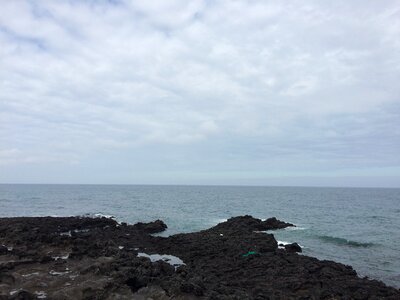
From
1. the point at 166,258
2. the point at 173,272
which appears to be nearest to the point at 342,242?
the point at 166,258

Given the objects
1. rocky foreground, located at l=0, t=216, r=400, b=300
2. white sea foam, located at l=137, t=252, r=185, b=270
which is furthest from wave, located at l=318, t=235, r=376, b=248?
white sea foam, located at l=137, t=252, r=185, b=270

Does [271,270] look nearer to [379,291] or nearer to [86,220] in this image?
[379,291]

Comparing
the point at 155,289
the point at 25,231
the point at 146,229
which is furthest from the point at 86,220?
the point at 155,289

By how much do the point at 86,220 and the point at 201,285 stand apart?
113 ft

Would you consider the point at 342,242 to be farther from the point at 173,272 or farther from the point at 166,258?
the point at 173,272

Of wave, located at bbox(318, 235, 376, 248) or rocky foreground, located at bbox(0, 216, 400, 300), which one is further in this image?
wave, located at bbox(318, 235, 376, 248)

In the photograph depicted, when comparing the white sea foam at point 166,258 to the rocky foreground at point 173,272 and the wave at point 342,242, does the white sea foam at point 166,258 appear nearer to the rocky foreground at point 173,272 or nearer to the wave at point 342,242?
the rocky foreground at point 173,272

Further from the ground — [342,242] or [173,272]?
[173,272]

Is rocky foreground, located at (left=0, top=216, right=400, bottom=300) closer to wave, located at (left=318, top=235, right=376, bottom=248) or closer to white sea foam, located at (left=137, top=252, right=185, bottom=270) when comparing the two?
Answer: white sea foam, located at (left=137, top=252, right=185, bottom=270)

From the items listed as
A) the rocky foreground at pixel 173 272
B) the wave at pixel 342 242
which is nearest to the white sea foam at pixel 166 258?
the rocky foreground at pixel 173 272

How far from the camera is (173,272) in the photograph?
21000 mm

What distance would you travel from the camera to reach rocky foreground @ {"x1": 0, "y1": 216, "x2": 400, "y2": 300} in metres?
16.9

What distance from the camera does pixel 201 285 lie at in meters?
17.8

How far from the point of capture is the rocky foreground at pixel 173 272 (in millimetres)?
16922
